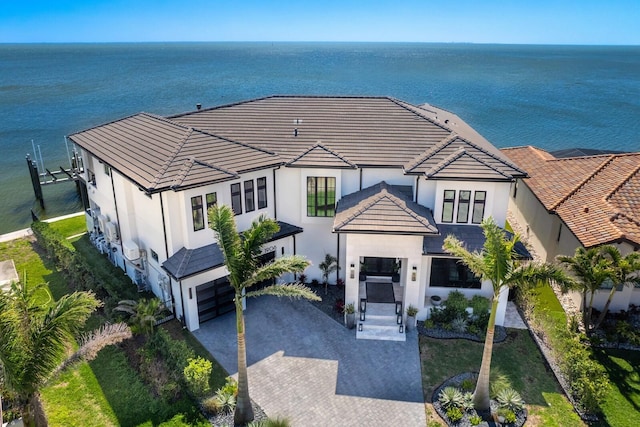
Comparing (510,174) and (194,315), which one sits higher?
(510,174)

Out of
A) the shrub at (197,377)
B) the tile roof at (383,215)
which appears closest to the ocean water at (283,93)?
the shrub at (197,377)

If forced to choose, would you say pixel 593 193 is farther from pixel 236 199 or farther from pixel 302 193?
pixel 236 199

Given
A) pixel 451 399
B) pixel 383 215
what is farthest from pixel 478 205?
pixel 451 399

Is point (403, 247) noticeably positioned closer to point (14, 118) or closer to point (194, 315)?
point (194, 315)

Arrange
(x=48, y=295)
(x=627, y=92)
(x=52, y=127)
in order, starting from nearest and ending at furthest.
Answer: (x=48, y=295), (x=52, y=127), (x=627, y=92)

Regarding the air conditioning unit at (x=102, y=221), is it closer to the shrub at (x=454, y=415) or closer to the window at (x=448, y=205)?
the window at (x=448, y=205)

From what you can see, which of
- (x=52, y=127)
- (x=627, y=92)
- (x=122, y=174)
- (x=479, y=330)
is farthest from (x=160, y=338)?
(x=627, y=92)

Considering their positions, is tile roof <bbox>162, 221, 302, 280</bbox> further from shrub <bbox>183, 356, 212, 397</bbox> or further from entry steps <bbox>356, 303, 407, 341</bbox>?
entry steps <bbox>356, 303, 407, 341</bbox>
